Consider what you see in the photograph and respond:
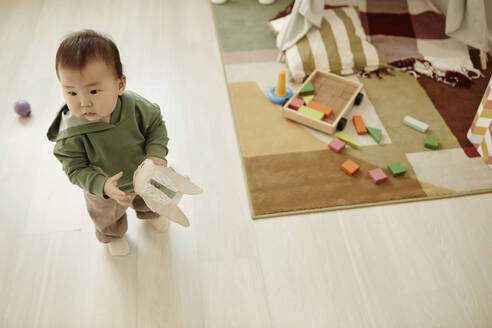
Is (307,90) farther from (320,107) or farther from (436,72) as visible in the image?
(436,72)

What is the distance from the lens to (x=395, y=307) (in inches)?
49.8

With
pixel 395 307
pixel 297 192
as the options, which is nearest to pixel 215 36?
pixel 297 192

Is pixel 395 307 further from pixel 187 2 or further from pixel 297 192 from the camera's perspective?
pixel 187 2

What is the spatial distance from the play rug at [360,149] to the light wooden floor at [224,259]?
0.06 meters

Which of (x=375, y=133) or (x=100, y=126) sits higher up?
(x=100, y=126)

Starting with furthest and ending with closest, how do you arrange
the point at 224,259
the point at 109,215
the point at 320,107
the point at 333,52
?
the point at 333,52 → the point at 320,107 → the point at 224,259 → the point at 109,215

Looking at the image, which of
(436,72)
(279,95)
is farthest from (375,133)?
(436,72)

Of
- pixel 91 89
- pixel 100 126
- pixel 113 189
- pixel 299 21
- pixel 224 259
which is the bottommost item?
pixel 224 259

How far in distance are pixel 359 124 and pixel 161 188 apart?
1.01 m

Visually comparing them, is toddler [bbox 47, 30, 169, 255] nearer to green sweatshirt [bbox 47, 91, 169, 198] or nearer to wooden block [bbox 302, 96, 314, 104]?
green sweatshirt [bbox 47, 91, 169, 198]

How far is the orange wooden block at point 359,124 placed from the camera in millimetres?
1734

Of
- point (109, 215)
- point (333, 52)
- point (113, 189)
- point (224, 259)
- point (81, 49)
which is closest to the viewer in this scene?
point (81, 49)

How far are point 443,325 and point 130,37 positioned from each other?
1930 millimetres

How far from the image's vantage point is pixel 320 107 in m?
1.79
